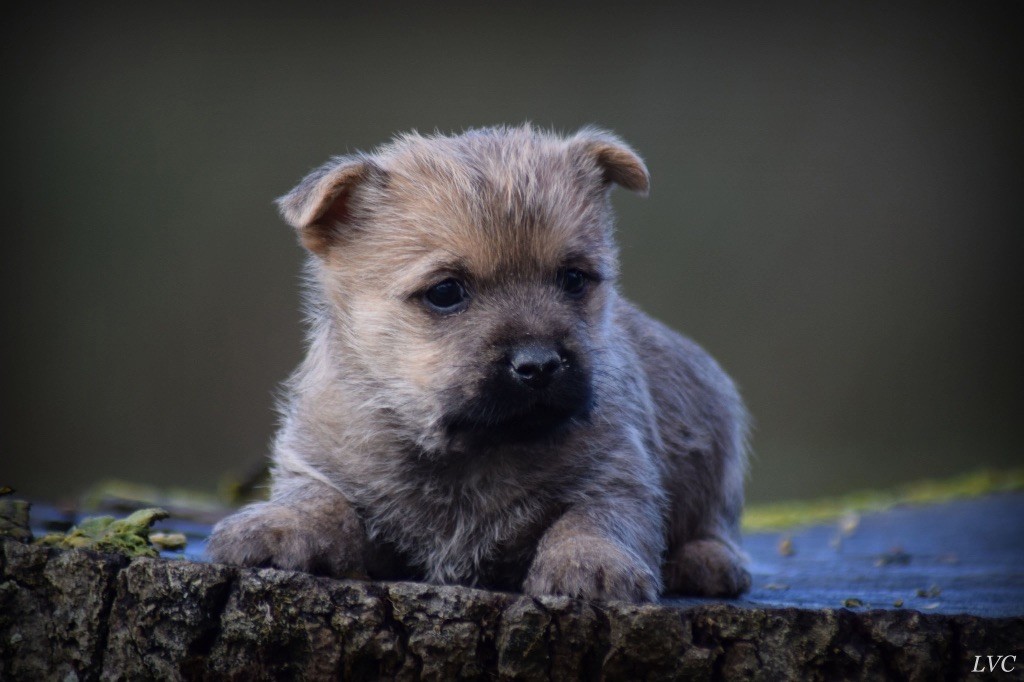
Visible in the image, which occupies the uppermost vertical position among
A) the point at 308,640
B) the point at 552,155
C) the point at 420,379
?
the point at 552,155

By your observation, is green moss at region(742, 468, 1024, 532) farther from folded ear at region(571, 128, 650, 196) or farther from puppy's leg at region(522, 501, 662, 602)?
puppy's leg at region(522, 501, 662, 602)

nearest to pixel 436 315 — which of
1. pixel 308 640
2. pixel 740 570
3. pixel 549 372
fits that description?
pixel 549 372

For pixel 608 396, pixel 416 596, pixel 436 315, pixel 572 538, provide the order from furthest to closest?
1. pixel 608 396
2. pixel 436 315
3. pixel 572 538
4. pixel 416 596

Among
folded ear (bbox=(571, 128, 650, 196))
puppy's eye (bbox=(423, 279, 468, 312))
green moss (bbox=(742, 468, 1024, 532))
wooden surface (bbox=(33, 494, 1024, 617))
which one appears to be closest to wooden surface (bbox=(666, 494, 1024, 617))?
wooden surface (bbox=(33, 494, 1024, 617))

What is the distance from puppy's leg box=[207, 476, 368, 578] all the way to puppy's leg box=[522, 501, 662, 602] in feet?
1.93

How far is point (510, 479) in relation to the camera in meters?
3.57

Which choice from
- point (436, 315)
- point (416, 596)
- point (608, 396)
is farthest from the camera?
point (608, 396)

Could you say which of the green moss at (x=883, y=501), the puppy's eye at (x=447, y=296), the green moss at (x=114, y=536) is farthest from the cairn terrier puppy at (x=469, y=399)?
the green moss at (x=883, y=501)

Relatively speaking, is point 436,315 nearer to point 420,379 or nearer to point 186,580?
point 420,379

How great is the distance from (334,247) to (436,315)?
0.65 meters

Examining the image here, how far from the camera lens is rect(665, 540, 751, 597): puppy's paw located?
3.79 metres

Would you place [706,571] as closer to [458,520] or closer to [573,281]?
[458,520]

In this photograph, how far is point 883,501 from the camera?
22.6ft

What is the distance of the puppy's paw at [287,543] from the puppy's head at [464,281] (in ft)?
1.52
